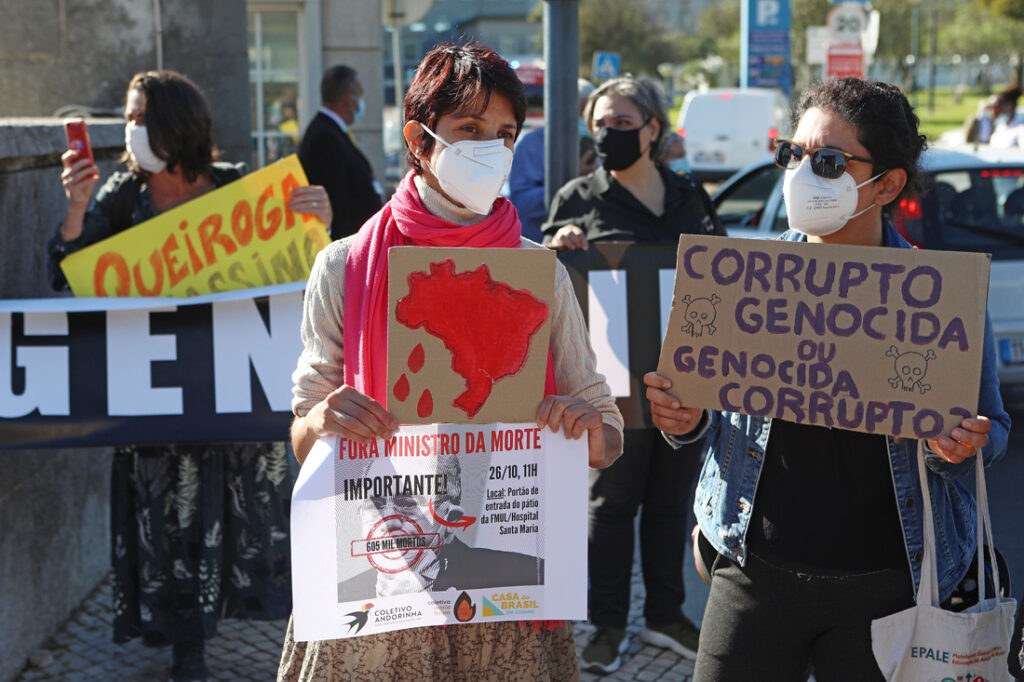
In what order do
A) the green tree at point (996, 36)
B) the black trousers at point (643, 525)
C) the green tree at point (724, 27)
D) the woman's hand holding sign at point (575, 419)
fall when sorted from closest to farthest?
the woman's hand holding sign at point (575, 419) → the black trousers at point (643, 525) → the green tree at point (996, 36) → the green tree at point (724, 27)

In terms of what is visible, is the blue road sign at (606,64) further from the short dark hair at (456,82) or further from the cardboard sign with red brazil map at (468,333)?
the cardboard sign with red brazil map at (468,333)

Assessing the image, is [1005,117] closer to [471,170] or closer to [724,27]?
[471,170]

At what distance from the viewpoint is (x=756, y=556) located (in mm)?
2475

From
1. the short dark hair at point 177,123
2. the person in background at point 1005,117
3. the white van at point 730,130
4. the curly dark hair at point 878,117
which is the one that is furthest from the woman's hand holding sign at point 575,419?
the white van at point 730,130

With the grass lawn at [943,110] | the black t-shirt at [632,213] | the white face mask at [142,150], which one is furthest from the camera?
the grass lawn at [943,110]

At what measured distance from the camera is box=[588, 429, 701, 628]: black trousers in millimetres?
4195

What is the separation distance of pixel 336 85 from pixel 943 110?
6295 centimetres

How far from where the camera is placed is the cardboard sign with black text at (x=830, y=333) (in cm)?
226

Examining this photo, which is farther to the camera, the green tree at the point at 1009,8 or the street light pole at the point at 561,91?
the green tree at the point at 1009,8

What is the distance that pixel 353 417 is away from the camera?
6.98ft

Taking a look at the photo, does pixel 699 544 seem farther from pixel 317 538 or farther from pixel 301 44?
pixel 301 44

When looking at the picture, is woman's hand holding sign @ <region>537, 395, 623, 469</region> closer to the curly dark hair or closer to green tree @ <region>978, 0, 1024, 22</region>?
the curly dark hair

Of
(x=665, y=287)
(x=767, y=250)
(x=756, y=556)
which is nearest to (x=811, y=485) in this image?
(x=756, y=556)

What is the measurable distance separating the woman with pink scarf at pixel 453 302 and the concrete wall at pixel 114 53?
4.48 meters
